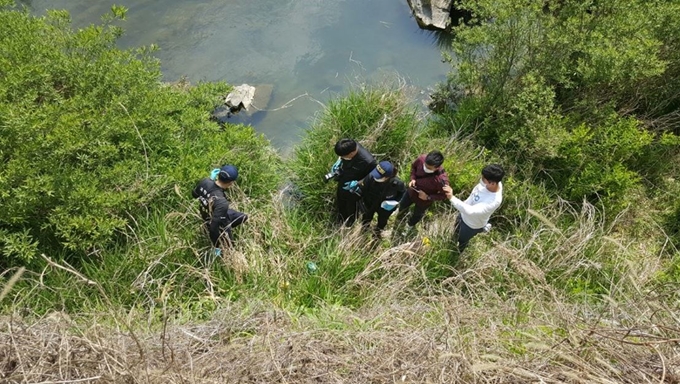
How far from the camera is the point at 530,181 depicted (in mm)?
6637

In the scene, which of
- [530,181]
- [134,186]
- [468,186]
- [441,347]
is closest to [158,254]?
[134,186]

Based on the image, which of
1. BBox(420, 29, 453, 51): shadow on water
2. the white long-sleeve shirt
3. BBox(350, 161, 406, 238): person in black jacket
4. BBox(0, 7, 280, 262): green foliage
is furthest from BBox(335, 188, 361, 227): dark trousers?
BBox(420, 29, 453, 51): shadow on water

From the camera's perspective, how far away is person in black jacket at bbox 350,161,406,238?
5141 mm

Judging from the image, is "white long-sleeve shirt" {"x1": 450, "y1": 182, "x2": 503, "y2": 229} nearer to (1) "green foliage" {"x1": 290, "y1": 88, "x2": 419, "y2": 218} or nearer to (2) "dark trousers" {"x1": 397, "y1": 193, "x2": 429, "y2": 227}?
(2) "dark trousers" {"x1": 397, "y1": 193, "x2": 429, "y2": 227}

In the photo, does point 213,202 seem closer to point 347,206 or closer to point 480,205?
point 347,206

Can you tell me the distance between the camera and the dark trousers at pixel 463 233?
17.4 ft

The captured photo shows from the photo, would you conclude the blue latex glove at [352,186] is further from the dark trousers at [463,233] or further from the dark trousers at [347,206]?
the dark trousers at [463,233]

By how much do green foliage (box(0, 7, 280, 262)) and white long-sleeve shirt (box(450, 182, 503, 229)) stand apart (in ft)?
8.65

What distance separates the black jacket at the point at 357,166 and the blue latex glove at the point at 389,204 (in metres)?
0.38

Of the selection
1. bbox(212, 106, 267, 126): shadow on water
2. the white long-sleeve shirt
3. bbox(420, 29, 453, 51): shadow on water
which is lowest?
bbox(420, 29, 453, 51): shadow on water

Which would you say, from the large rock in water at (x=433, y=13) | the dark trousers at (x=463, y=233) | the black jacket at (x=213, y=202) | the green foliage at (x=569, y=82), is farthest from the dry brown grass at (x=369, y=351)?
the large rock in water at (x=433, y=13)

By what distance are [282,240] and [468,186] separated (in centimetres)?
251

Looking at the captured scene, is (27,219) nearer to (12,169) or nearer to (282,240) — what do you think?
(12,169)

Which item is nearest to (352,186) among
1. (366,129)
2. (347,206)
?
(347,206)
